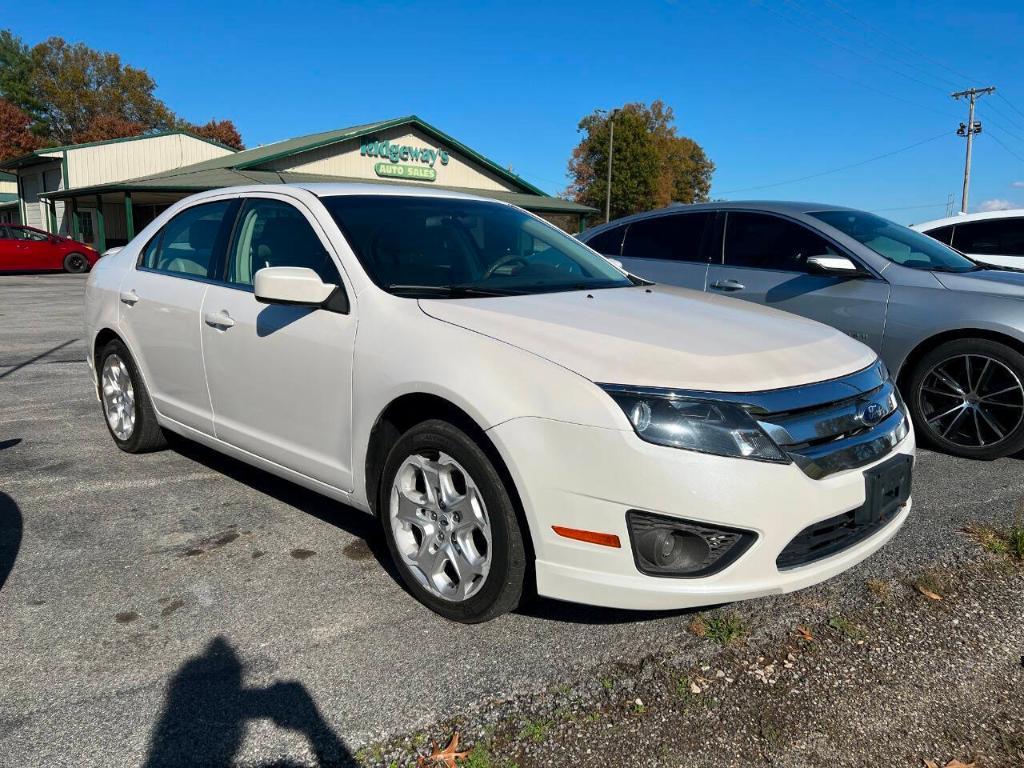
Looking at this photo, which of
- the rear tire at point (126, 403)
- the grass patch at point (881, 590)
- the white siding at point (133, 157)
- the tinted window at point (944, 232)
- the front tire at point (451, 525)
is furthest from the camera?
the white siding at point (133, 157)

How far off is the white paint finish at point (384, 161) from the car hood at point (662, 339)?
25.3 metres

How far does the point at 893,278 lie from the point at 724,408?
11.3ft

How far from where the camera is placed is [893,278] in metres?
5.20

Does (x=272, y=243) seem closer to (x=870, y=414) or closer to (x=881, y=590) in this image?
(x=870, y=414)

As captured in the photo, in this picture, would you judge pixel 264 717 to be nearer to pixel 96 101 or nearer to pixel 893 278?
pixel 893 278

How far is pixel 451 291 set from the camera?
323 cm

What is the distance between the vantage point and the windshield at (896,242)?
17.9 ft

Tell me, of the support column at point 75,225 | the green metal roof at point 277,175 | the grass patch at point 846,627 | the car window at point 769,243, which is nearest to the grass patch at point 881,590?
the grass patch at point 846,627

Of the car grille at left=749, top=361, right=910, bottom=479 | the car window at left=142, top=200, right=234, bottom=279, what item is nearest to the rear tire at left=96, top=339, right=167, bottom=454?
the car window at left=142, top=200, right=234, bottom=279

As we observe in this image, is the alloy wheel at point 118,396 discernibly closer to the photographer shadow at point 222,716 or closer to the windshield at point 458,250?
the windshield at point 458,250

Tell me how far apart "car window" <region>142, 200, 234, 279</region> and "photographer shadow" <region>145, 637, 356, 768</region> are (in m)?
2.13

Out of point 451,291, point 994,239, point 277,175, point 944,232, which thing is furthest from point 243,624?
point 277,175

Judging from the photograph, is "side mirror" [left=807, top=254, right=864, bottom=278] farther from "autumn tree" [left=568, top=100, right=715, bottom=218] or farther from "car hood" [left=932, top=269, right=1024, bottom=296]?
"autumn tree" [left=568, top=100, right=715, bottom=218]

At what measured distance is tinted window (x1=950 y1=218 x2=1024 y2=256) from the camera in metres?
8.27
